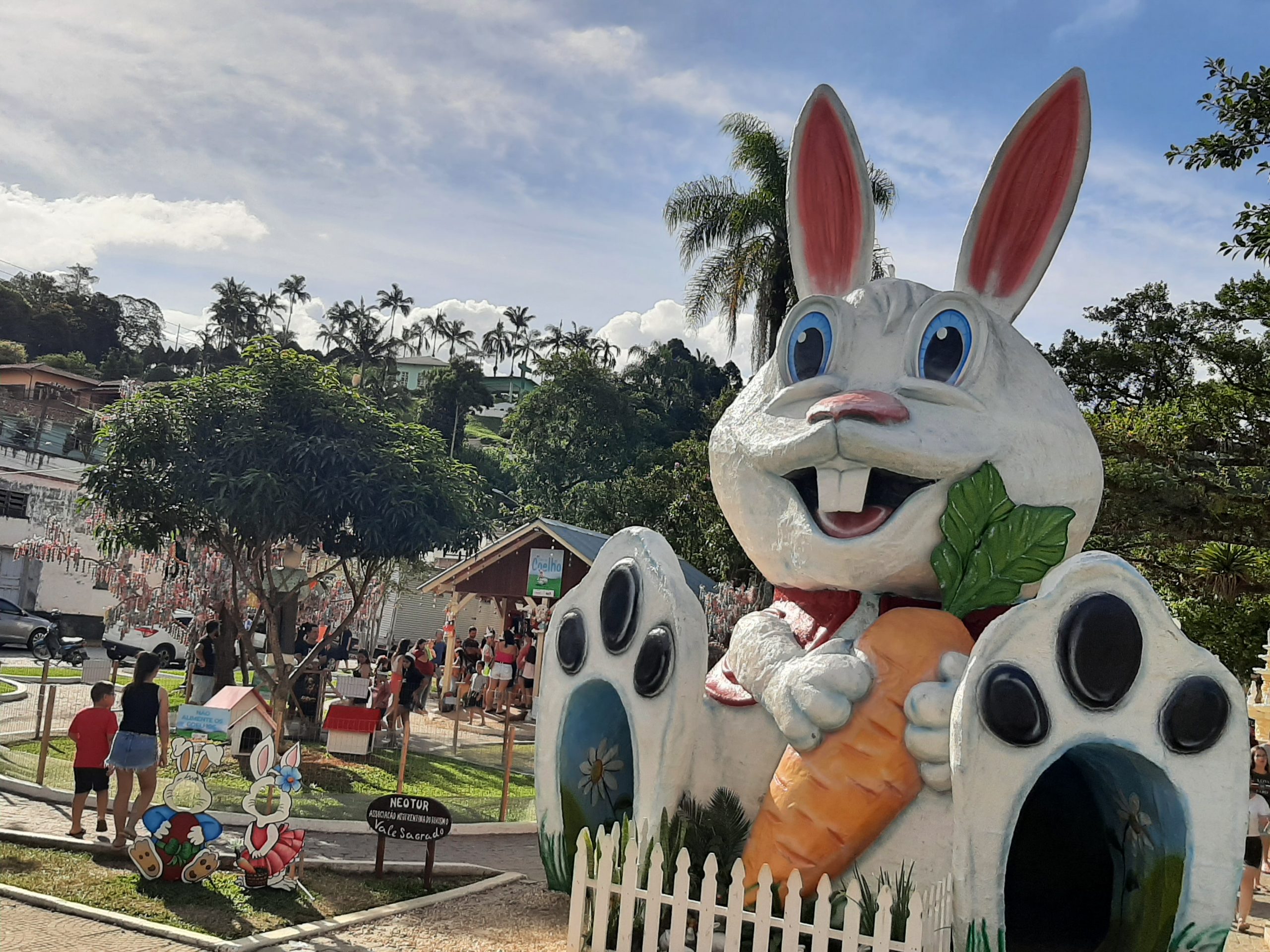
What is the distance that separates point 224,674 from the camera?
17016 mm

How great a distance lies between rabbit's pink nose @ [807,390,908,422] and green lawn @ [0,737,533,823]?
273 inches

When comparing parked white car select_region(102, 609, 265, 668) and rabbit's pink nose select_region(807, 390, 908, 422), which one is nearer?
rabbit's pink nose select_region(807, 390, 908, 422)

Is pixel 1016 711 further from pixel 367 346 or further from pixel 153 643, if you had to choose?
pixel 367 346

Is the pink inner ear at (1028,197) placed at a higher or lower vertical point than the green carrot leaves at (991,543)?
higher

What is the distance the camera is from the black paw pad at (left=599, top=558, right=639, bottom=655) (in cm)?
636

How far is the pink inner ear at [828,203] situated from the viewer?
6.77 m

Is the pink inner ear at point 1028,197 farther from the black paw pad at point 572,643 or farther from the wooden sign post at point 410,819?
the wooden sign post at point 410,819

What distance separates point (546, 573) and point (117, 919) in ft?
39.3

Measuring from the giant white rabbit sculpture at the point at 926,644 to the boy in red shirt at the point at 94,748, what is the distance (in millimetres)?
4134

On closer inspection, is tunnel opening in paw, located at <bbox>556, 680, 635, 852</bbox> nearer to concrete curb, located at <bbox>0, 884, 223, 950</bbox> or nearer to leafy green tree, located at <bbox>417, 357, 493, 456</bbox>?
concrete curb, located at <bbox>0, 884, 223, 950</bbox>

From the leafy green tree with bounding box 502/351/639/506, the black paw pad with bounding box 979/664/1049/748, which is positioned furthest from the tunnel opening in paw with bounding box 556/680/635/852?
the leafy green tree with bounding box 502/351/639/506

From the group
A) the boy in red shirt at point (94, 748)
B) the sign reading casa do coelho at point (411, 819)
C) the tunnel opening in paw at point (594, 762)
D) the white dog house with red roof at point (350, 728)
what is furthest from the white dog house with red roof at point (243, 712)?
the tunnel opening in paw at point (594, 762)

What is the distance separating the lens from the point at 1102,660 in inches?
194

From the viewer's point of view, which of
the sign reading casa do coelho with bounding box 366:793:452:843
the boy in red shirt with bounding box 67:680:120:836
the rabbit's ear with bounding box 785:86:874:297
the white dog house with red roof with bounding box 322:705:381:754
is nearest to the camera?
the rabbit's ear with bounding box 785:86:874:297
